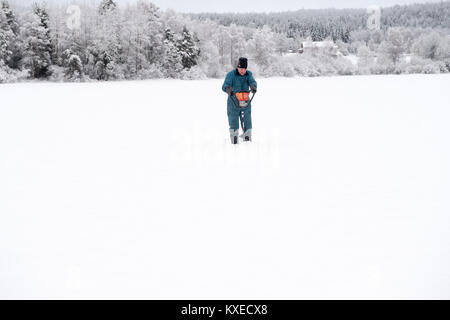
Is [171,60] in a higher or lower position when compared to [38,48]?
lower

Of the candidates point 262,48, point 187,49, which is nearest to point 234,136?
point 187,49

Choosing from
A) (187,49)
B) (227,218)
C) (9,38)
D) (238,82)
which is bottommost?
(227,218)

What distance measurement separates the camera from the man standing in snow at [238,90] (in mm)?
8109

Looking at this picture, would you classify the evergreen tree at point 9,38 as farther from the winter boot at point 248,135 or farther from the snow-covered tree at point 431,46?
the snow-covered tree at point 431,46

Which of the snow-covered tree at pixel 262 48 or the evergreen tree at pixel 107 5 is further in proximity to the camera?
the snow-covered tree at pixel 262 48

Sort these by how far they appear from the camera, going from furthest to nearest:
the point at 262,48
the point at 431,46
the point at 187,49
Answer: the point at 431,46 → the point at 262,48 → the point at 187,49

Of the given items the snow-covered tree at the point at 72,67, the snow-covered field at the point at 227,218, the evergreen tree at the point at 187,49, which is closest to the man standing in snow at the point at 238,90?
the snow-covered field at the point at 227,218

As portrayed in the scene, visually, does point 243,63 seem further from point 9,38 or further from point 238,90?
point 9,38

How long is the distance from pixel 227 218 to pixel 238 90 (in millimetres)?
4602

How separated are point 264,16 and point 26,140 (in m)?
154

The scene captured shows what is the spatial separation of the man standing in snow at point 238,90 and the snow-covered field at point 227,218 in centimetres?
32

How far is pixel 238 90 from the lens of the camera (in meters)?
8.25
